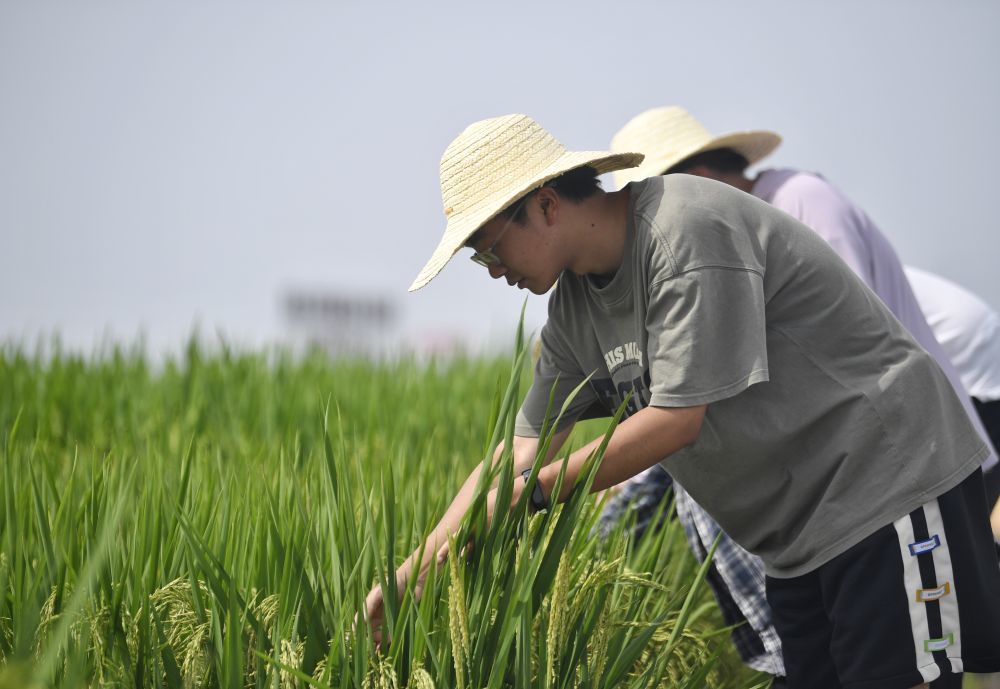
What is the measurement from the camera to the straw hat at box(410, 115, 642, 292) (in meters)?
1.64

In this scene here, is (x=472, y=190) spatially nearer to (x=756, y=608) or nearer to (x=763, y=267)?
(x=763, y=267)

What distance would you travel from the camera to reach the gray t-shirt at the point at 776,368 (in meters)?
1.52

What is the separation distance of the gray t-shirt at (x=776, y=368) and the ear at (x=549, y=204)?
0.12 meters

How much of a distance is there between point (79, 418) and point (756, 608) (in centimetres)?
337

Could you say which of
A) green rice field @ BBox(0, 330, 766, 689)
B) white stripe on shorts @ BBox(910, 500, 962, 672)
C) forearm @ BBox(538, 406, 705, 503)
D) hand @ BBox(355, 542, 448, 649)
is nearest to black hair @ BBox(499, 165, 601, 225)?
green rice field @ BBox(0, 330, 766, 689)

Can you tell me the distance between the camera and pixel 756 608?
2.45m

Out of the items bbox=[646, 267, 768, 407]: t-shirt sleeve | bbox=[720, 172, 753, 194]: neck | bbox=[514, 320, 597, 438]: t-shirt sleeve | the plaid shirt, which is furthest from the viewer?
bbox=[720, 172, 753, 194]: neck

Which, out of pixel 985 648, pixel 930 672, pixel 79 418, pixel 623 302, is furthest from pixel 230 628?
pixel 79 418

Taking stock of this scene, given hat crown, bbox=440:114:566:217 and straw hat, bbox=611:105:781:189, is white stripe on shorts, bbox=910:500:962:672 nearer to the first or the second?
hat crown, bbox=440:114:566:217

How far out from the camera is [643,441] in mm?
1560

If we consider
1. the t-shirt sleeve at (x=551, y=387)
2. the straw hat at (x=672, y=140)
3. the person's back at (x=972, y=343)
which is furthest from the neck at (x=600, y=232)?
the person's back at (x=972, y=343)

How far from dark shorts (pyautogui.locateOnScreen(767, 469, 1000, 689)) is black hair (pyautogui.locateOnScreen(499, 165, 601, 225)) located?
76 centimetres

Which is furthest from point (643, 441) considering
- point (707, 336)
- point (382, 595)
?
point (382, 595)

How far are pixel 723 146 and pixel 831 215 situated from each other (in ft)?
1.72
